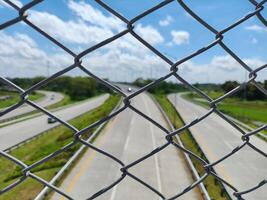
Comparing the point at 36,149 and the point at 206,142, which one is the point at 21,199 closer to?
the point at 36,149

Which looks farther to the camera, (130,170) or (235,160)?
(235,160)

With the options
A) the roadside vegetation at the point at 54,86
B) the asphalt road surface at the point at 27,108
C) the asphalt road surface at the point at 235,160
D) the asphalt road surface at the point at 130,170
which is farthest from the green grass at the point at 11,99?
the asphalt road surface at the point at 235,160

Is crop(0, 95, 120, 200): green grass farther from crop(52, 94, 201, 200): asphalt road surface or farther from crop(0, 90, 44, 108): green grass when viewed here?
crop(0, 90, 44, 108): green grass

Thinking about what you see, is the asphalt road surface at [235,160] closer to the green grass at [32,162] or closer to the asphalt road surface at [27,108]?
the green grass at [32,162]

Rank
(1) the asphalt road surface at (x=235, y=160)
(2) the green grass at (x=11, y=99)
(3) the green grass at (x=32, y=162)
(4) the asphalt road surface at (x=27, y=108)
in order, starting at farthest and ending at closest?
(4) the asphalt road surface at (x=27, y=108)
(1) the asphalt road surface at (x=235, y=160)
(3) the green grass at (x=32, y=162)
(2) the green grass at (x=11, y=99)

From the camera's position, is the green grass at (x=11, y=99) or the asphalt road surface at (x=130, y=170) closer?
the green grass at (x=11, y=99)

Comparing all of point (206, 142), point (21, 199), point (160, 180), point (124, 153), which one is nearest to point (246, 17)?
point (21, 199)

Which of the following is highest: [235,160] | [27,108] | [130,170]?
[27,108]

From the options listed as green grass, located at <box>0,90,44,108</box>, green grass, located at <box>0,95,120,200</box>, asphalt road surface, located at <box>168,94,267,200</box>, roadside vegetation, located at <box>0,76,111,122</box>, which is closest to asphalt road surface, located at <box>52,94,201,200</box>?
green grass, located at <box>0,95,120,200</box>

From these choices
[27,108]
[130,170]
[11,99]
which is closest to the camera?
[130,170]

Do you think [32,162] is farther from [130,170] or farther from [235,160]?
[235,160]

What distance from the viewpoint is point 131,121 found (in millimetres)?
37312

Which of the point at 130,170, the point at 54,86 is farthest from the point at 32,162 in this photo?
the point at 54,86

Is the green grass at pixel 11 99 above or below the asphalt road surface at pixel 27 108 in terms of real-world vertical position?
below
